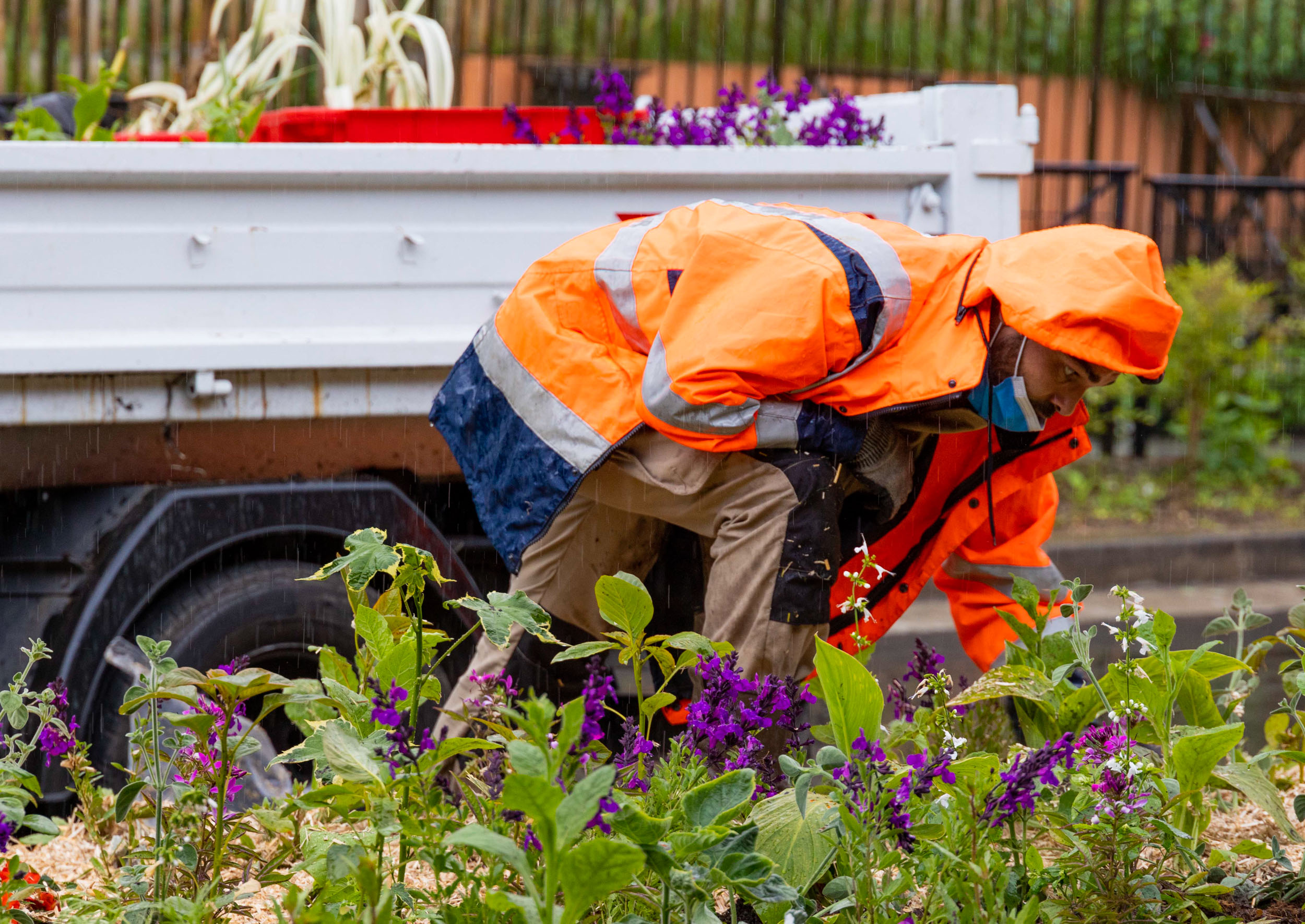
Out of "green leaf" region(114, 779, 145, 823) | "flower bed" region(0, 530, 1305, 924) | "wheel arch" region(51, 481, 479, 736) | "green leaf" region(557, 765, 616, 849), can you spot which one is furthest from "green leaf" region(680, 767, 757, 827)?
"wheel arch" region(51, 481, 479, 736)

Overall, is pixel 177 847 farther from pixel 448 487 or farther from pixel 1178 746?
pixel 448 487

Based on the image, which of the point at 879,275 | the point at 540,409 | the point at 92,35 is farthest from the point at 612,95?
the point at 92,35

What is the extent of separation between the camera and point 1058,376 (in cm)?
250

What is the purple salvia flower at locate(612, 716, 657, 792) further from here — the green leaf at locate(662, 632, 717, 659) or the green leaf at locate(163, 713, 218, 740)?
the green leaf at locate(163, 713, 218, 740)

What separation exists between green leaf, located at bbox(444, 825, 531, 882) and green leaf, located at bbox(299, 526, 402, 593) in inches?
13.3

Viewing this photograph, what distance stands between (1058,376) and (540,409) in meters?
0.98

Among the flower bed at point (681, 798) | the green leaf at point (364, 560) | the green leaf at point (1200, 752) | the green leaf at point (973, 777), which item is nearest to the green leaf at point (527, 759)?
the flower bed at point (681, 798)

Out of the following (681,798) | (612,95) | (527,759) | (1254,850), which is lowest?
(1254,850)

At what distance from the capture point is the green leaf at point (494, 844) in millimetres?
1232

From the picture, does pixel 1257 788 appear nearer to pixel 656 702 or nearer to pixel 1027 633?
pixel 1027 633

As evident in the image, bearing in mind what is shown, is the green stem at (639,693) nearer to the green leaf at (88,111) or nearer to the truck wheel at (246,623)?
the truck wheel at (246,623)

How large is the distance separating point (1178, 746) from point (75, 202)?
2531 mm

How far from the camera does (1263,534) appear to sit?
7125 mm

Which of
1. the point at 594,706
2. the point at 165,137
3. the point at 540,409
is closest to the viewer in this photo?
the point at 594,706
